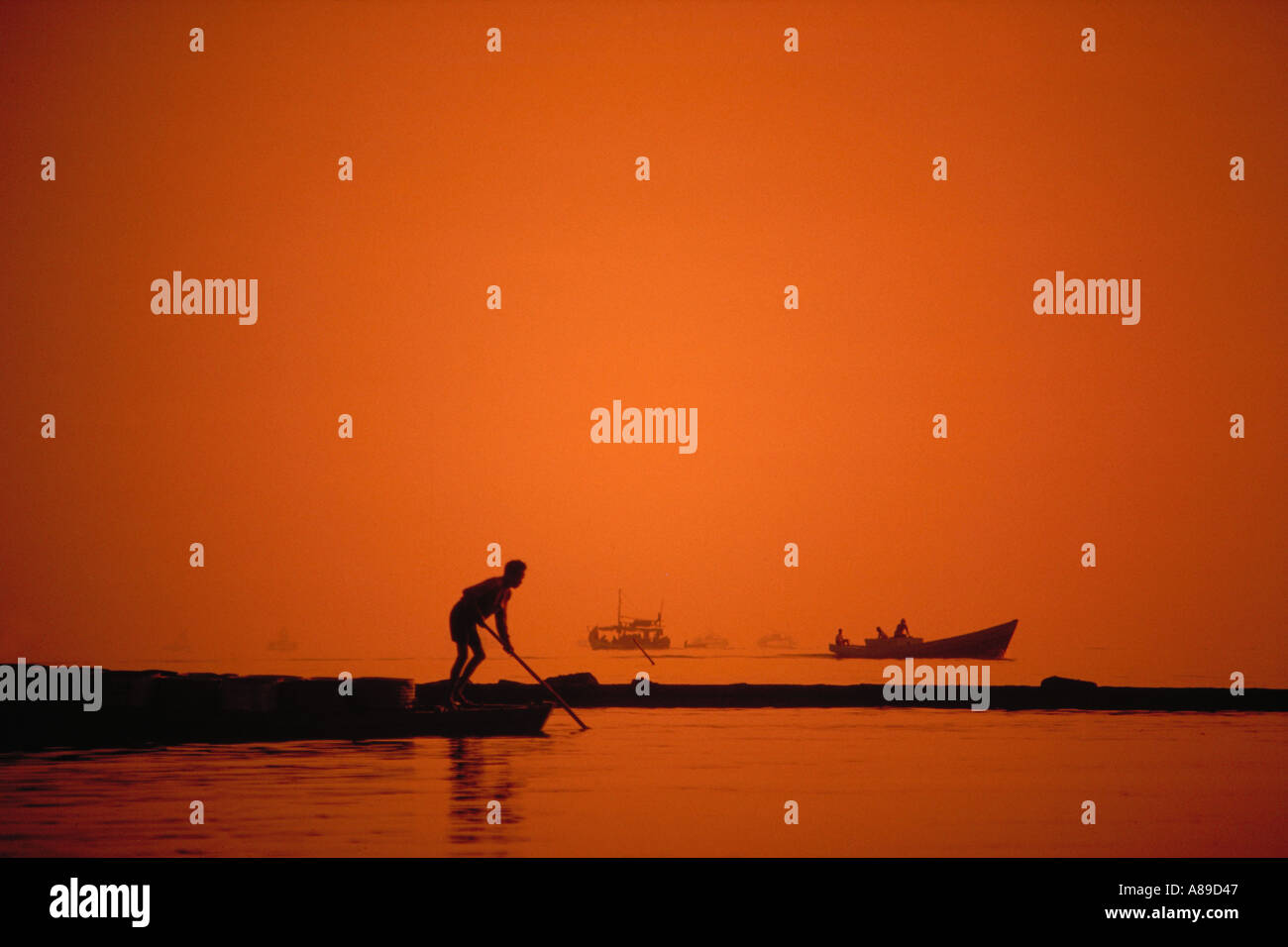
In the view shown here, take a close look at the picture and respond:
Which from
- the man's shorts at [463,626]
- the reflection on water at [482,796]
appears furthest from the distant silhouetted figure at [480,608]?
the reflection on water at [482,796]

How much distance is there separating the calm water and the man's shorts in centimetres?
147

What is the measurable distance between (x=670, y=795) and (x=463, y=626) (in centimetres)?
575

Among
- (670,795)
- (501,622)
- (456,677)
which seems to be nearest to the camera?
(670,795)

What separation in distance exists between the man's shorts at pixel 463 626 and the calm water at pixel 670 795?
1.47 m

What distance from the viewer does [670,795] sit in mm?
13156

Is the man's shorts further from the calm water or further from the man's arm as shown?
the calm water

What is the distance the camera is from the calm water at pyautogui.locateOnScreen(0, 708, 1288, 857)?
10.2 metres

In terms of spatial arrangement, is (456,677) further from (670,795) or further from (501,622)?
(670,795)

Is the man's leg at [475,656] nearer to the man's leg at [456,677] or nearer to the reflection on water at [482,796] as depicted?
the man's leg at [456,677]

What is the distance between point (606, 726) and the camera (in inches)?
889

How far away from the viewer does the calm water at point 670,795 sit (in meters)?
10.2

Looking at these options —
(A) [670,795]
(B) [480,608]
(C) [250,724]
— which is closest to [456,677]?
(B) [480,608]
